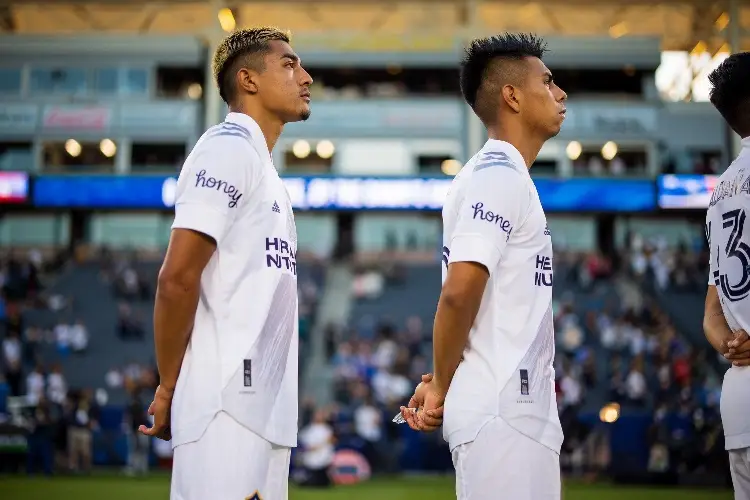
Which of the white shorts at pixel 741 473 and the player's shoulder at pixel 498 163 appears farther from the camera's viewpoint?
the white shorts at pixel 741 473

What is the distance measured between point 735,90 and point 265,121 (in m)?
2.03

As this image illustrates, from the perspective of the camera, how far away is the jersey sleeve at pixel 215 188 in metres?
3.25

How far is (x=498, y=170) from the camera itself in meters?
3.47

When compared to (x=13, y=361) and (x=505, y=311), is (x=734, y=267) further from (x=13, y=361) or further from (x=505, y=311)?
(x=13, y=361)

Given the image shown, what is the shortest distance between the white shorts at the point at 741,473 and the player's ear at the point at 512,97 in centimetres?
164

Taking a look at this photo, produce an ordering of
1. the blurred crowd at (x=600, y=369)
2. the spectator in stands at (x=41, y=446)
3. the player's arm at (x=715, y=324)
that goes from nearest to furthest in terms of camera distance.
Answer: the player's arm at (x=715, y=324) → the blurred crowd at (x=600, y=369) → the spectator in stands at (x=41, y=446)

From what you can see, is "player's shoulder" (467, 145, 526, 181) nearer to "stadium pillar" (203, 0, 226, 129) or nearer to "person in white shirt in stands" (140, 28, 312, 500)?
"person in white shirt in stands" (140, 28, 312, 500)

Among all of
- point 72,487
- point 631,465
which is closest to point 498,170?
point 72,487

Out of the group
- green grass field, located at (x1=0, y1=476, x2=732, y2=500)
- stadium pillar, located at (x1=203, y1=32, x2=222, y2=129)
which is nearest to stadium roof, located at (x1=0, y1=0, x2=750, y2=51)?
stadium pillar, located at (x1=203, y1=32, x2=222, y2=129)

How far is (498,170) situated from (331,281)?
26.7m

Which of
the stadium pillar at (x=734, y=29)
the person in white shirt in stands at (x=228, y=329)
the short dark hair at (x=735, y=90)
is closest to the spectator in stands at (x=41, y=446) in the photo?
the person in white shirt in stands at (x=228, y=329)

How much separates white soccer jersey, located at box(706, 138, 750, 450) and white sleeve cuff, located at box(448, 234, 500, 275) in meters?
1.19

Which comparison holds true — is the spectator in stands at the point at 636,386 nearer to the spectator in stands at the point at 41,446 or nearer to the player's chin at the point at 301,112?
the spectator in stands at the point at 41,446

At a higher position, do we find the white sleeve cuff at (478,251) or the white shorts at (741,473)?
the white sleeve cuff at (478,251)
